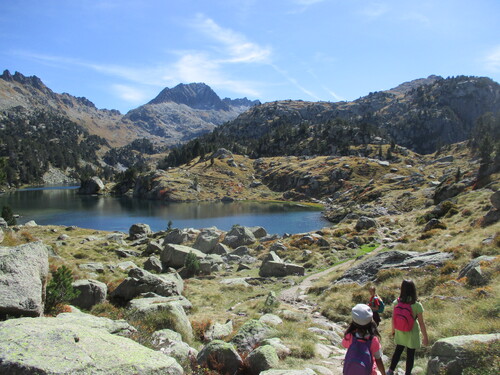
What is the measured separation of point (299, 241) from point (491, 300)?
1358 inches

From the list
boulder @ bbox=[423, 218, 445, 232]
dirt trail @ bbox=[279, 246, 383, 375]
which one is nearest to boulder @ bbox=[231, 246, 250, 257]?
dirt trail @ bbox=[279, 246, 383, 375]

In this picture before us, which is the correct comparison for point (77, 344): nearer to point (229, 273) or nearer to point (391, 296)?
point (391, 296)

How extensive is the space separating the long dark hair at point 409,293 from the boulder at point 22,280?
36.0ft

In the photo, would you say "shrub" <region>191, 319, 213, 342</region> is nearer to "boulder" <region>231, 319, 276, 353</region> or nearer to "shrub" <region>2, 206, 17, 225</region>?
"boulder" <region>231, 319, 276, 353</region>

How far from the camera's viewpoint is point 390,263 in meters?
21.7

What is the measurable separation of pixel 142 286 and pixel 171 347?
10748 millimetres

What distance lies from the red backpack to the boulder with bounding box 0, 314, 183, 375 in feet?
20.1

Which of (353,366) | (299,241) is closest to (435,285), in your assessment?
(353,366)

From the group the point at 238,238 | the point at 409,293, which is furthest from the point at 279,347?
the point at 238,238

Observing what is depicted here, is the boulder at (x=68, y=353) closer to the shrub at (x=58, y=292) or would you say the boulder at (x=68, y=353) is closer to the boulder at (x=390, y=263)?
the shrub at (x=58, y=292)

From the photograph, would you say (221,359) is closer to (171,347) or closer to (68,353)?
(171,347)

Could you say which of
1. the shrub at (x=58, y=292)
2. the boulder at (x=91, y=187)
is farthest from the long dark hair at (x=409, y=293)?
the boulder at (x=91, y=187)

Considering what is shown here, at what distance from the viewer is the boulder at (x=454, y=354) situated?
7.77 meters

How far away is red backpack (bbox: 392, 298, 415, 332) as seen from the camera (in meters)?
8.62
